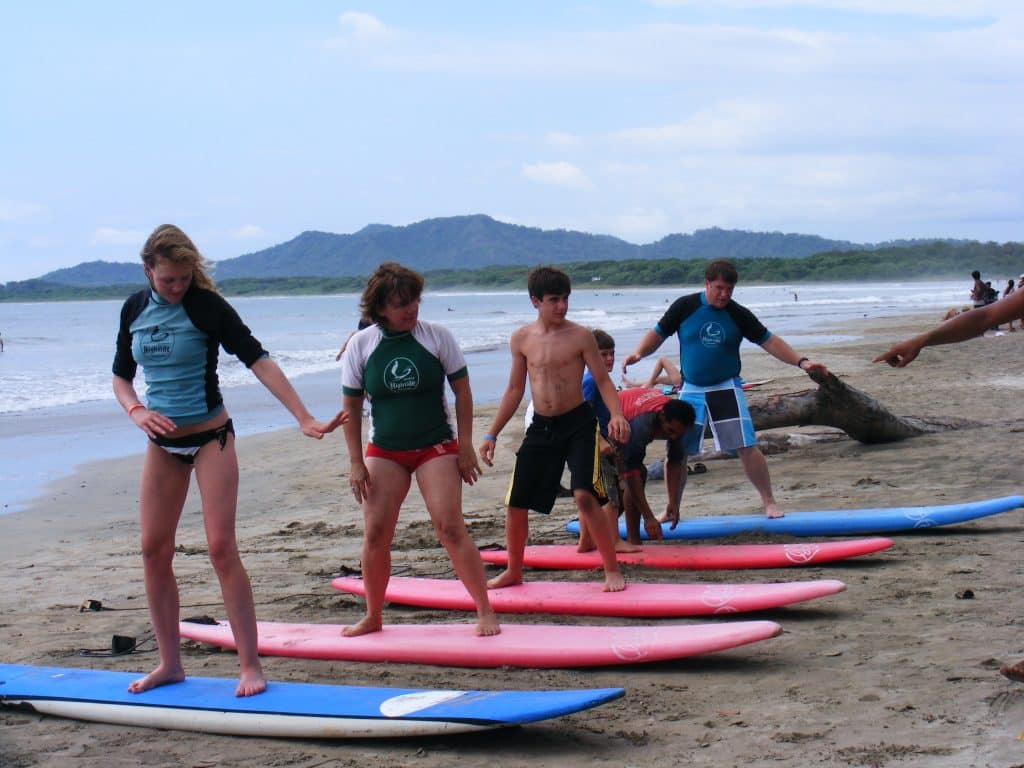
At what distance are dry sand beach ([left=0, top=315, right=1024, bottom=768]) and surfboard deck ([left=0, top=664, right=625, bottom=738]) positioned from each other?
0.08m

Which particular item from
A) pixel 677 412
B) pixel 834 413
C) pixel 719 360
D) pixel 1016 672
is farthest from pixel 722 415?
pixel 1016 672

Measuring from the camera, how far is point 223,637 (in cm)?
573

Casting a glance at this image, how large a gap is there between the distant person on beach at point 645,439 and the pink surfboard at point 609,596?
1048 mm

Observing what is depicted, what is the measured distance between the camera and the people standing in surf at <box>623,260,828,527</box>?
25.4ft

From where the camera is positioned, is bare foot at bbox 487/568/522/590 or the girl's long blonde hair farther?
bare foot at bbox 487/568/522/590

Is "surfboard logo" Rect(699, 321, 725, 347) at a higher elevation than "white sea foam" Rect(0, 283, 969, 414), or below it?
higher

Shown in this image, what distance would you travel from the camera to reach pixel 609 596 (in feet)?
19.9

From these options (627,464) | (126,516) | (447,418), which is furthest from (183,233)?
(126,516)

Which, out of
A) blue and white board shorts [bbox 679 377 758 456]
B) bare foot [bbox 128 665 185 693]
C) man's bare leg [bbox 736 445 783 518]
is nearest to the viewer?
bare foot [bbox 128 665 185 693]

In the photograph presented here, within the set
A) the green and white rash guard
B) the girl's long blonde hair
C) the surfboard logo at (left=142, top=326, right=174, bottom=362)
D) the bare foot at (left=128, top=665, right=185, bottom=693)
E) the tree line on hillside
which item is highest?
the tree line on hillside

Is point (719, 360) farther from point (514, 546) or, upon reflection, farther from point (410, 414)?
point (410, 414)

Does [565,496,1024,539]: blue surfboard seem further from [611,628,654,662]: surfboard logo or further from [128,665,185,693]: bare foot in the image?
[128,665,185,693]: bare foot

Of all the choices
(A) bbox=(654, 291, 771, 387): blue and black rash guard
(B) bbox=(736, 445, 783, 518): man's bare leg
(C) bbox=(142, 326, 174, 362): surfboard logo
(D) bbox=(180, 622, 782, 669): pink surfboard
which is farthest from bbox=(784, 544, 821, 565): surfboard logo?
(C) bbox=(142, 326, 174, 362): surfboard logo

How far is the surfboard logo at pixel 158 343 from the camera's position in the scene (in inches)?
181
